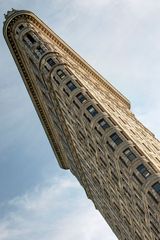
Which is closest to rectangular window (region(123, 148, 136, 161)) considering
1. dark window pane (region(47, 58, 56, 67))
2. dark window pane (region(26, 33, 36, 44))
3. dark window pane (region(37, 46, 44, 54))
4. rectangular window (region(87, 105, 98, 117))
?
rectangular window (region(87, 105, 98, 117))

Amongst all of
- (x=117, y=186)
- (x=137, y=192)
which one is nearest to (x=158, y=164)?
(x=137, y=192)

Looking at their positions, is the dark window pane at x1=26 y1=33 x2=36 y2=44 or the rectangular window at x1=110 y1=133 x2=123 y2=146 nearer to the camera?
the rectangular window at x1=110 y1=133 x2=123 y2=146

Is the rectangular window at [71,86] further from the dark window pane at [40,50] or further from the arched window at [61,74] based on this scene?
the dark window pane at [40,50]

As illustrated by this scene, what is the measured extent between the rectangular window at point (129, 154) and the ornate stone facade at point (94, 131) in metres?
0.15

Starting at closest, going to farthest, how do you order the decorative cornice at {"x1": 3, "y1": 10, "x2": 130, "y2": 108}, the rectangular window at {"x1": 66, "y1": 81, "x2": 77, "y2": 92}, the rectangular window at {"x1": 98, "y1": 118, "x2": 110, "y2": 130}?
the rectangular window at {"x1": 98, "y1": 118, "x2": 110, "y2": 130} < the rectangular window at {"x1": 66, "y1": 81, "x2": 77, "y2": 92} < the decorative cornice at {"x1": 3, "y1": 10, "x2": 130, "y2": 108}

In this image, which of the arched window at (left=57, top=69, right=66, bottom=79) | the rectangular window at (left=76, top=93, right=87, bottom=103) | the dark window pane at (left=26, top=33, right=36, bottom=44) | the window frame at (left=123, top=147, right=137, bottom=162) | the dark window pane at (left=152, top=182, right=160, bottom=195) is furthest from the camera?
the dark window pane at (left=26, top=33, right=36, bottom=44)

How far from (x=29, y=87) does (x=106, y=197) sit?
3051cm

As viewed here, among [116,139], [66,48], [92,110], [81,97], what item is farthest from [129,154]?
[66,48]

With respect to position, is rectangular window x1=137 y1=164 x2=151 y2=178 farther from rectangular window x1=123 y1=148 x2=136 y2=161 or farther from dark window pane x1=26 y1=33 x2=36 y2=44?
dark window pane x1=26 y1=33 x2=36 y2=44

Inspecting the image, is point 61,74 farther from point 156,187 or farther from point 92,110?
point 156,187

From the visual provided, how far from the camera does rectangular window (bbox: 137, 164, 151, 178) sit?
62581 mm

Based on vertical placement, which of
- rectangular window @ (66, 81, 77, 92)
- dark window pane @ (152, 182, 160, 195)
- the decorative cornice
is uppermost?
the decorative cornice

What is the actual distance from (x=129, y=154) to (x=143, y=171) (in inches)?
148

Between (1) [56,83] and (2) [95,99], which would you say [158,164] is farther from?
(1) [56,83]
